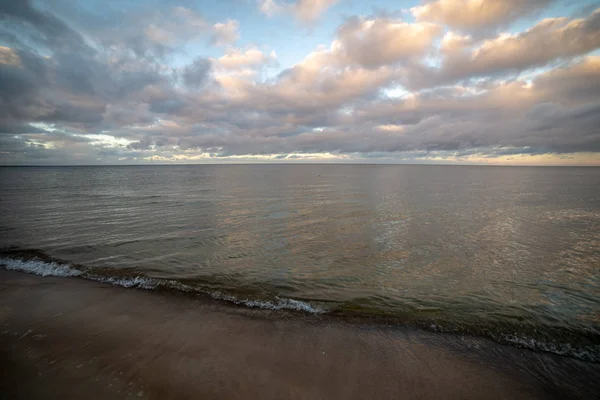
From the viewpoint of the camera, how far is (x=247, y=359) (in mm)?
6547

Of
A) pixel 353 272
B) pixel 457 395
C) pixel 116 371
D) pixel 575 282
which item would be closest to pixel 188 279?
pixel 116 371

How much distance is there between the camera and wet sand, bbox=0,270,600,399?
18.7ft

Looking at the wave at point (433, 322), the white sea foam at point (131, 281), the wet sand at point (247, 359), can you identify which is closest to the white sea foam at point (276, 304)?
the wave at point (433, 322)

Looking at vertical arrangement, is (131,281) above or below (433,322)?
above

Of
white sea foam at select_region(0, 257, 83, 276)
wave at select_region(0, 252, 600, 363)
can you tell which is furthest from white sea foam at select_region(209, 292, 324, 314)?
white sea foam at select_region(0, 257, 83, 276)

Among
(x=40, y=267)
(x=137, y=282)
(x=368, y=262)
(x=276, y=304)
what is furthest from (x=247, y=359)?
(x=40, y=267)

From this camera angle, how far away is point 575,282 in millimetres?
11914

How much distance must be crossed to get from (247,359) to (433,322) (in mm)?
6157

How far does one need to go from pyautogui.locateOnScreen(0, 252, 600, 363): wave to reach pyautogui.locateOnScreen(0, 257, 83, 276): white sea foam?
47 centimetres

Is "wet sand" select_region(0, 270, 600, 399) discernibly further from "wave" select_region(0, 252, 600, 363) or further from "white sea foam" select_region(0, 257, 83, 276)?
"white sea foam" select_region(0, 257, 83, 276)

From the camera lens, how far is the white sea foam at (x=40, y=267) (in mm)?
12367

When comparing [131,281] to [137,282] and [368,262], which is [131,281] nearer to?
[137,282]

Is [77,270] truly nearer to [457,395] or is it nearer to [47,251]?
[47,251]

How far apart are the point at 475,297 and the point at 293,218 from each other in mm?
17017
